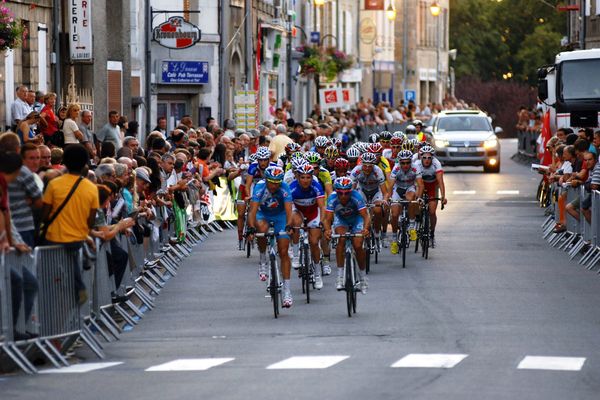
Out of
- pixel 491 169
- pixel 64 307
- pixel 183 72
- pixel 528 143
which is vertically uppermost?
pixel 183 72

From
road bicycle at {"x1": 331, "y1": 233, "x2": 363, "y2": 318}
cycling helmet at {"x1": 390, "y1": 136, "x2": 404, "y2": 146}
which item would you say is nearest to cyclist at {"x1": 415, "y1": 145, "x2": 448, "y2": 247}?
cycling helmet at {"x1": 390, "y1": 136, "x2": 404, "y2": 146}

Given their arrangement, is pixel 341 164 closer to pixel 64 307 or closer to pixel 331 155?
pixel 331 155

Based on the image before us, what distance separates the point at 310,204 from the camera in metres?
20.6

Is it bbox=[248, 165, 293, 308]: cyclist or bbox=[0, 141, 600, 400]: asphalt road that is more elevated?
bbox=[248, 165, 293, 308]: cyclist

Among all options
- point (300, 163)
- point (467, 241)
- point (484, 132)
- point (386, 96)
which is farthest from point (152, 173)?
point (386, 96)

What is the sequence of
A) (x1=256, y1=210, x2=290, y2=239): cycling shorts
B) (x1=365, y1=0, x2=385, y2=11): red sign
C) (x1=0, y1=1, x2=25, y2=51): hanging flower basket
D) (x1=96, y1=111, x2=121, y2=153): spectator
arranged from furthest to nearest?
(x1=365, y1=0, x2=385, y2=11): red sign, (x1=96, y1=111, x2=121, y2=153): spectator, (x1=0, y1=1, x2=25, y2=51): hanging flower basket, (x1=256, y1=210, x2=290, y2=239): cycling shorts

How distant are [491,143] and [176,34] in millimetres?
13216

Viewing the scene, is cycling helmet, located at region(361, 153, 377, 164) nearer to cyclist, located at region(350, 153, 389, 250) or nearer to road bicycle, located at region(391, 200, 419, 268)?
cyclist, located at region(350, 153, 389, 250)

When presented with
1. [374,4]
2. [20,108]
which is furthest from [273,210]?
[374,4]

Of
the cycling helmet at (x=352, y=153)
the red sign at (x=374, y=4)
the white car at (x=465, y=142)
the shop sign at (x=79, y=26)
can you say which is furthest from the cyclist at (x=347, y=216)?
the red sign at (x=374, y=4)

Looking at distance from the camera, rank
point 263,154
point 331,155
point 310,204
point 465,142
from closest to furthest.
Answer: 1. point 310,204
2. point 263,154
3. point 331,155
4. point 465,142

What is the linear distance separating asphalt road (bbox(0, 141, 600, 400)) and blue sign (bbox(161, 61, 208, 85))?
19.7 meters

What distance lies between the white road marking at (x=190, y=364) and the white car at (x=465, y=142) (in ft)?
120

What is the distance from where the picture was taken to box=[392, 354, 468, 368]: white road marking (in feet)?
47.0
